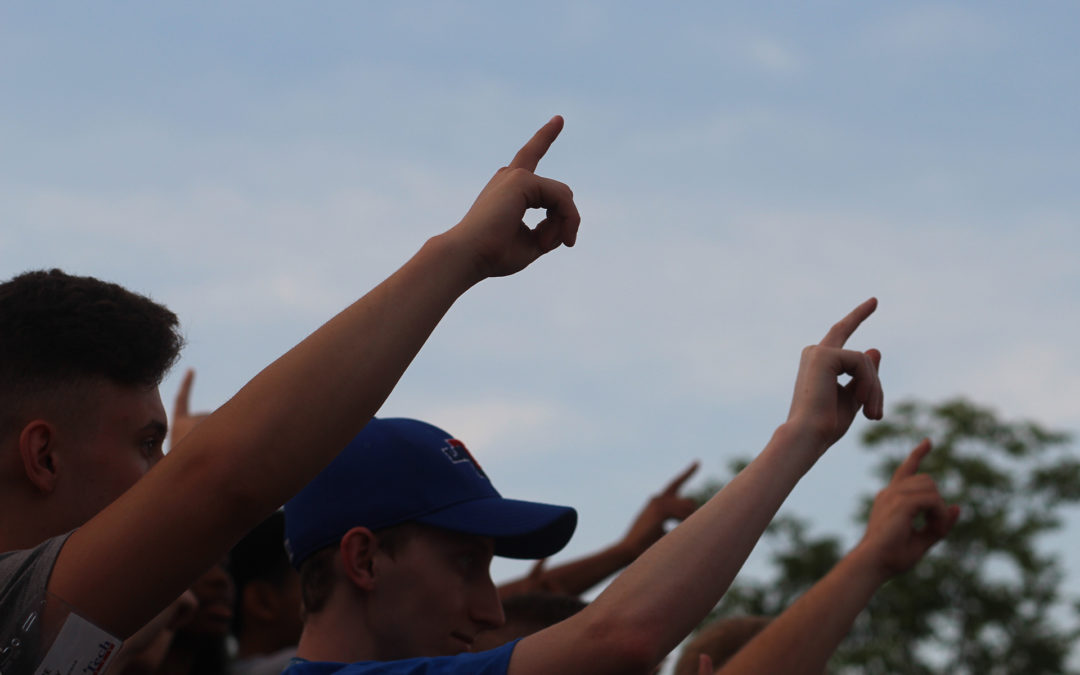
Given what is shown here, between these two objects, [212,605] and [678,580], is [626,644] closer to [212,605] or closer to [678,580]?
[678,580]

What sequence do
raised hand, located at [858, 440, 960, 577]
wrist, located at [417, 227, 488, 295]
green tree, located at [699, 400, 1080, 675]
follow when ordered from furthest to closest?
green tree, located at [699, 400, 1080, 675], raised hand, located at [858, 440, 960, 577], wrist, located at [417, 227, 488, 295]

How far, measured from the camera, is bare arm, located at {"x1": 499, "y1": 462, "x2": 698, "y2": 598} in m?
5.02

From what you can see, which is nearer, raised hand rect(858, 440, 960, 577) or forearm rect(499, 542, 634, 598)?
raised hand rect(858, 440, 960, 577)

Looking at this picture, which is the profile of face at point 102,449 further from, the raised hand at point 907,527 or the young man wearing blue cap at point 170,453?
the raised hand at point 907,527

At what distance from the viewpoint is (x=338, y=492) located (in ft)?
9.64

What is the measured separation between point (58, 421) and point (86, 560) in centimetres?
42

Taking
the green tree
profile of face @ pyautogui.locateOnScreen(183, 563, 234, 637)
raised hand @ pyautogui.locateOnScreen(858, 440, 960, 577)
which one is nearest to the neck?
profile of face @ pyautogui.locateOnScreen(183, 563, 234, 637)

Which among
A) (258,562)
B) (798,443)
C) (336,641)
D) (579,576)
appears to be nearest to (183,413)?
(258,562)

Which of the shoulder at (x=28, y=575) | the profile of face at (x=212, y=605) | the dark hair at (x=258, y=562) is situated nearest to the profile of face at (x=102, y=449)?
the shoulder at (x=28, y=575)

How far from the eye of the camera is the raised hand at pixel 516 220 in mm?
1872

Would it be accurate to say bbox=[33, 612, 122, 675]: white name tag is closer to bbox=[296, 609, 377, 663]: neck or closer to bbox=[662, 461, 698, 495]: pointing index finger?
bbox=[296, 609, 377, 663]: neck

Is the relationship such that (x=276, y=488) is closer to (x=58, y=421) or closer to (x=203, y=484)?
(x=203, y=484)

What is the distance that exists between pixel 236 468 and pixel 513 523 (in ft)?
4.75

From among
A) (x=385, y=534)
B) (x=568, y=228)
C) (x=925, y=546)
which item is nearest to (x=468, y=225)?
(x=568, y=228)
